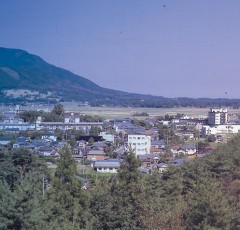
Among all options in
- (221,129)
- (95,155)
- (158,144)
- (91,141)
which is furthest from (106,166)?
(221,129)

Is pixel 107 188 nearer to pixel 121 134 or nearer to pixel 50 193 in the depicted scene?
pixel 50 193

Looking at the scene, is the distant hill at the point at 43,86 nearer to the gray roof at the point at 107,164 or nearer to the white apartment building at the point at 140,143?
the white apartment building at the point at 140,143

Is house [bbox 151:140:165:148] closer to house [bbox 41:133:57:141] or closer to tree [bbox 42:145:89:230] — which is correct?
house [bbox 41:133:57:141]

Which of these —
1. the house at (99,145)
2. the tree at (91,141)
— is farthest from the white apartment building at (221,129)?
the house at (99,145)

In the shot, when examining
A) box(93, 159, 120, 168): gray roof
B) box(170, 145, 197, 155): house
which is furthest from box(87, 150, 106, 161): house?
box(170, 145, 197, 155): house

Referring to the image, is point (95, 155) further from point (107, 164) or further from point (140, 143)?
point (140, 143)
